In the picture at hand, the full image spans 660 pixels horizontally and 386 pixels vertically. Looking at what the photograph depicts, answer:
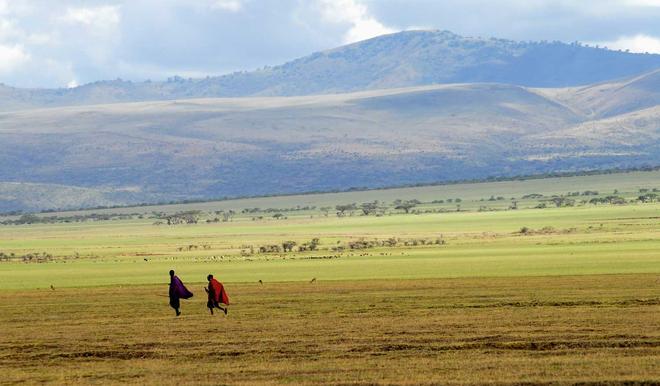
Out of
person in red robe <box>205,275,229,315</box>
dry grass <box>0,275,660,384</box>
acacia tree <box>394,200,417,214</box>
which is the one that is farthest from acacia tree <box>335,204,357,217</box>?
person in red robe <box>205,275,229,315</box>

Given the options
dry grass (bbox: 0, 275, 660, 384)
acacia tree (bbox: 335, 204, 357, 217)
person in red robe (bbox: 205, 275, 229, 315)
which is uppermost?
acacia tree (bbox: 335, 204, 357, 217)

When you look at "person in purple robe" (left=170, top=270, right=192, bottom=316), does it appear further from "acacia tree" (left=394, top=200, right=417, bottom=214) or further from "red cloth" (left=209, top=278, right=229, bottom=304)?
"acacia tree" (left=394, top=200, right=417, bottom=214)

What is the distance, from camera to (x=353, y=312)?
2767 centimetres

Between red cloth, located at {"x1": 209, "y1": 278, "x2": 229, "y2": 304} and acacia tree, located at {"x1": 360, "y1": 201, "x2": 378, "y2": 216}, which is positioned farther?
acacia tree, located at {"x1": 360, "y1": 201, "x2": 378, "y2": 216}

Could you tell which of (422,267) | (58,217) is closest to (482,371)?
(422,267)

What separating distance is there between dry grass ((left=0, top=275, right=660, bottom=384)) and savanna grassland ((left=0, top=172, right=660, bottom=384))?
0.04 meters

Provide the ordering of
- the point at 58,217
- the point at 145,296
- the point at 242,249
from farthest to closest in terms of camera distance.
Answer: the point at 58,217 → the point at 242,249 → the point at 145,296

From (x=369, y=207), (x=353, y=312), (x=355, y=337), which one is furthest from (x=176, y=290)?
(x=369, y=207)

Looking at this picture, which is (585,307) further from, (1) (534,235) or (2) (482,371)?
(1) (534,235)

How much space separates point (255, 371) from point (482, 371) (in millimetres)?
3253

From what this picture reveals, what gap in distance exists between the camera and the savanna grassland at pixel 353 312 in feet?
64.4

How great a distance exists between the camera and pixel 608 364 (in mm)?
19094

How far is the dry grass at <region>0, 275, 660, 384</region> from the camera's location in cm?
Answer: 1916

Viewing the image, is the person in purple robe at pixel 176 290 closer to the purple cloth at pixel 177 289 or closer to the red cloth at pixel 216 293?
the purple cloth at pixel 177 289
